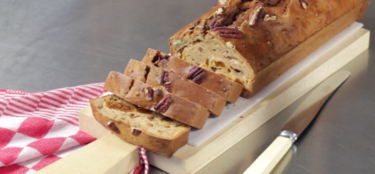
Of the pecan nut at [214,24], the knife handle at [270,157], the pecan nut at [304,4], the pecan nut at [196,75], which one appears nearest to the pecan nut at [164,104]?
the pecan nut at [196,75]

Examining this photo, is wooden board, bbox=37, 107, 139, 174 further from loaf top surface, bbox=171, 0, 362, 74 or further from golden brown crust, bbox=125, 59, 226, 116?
loaf top surface, bbox=171, 0, 362, 74

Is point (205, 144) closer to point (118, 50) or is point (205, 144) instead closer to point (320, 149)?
point (320, 149)

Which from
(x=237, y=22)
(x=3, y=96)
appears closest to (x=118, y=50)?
(x=3, y=96)

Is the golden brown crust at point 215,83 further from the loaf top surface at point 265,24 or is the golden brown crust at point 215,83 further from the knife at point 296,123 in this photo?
the knife at point 296,123

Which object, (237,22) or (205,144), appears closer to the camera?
(205,144)

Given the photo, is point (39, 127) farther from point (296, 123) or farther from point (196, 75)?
point (296, 123)

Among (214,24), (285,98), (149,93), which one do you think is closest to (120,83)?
(149,93)
